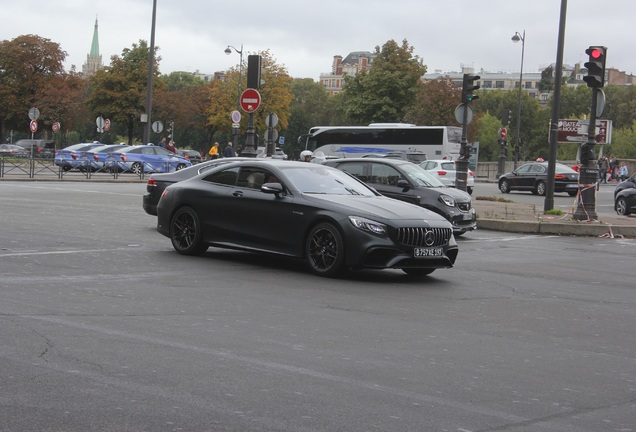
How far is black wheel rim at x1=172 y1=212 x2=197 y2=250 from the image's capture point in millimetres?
13555

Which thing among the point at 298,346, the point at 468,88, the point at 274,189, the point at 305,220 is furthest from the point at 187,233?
the point at 468,88

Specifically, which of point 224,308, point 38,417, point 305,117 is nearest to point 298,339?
point 224,308

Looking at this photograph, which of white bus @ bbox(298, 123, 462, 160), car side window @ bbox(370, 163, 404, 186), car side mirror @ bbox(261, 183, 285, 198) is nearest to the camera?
car side mirror @ bbox(261, 183, 285, 198)

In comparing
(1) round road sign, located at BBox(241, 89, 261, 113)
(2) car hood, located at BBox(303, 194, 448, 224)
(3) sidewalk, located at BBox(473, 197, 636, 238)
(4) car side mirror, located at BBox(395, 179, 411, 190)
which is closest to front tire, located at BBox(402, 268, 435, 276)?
(2) car hood, located at BBox(303, 194, 448, 224)

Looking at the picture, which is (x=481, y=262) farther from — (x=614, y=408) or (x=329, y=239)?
(x=614, y=408)

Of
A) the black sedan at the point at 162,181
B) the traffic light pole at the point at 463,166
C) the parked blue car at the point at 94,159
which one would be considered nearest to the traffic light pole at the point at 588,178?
the traffic light pole at the point at 463,166

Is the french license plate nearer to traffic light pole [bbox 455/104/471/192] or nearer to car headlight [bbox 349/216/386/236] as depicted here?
car headlight [bbox 349/216/386/236]

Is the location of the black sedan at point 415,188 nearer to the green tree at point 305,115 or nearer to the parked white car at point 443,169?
the parked white car at point 443,169

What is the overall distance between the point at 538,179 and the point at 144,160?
18.9 meters

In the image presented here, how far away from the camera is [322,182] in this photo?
12883 millimetres

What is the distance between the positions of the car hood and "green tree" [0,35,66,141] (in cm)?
7394

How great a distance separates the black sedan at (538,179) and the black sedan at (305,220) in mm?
32648

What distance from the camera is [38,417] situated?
16.7 ft

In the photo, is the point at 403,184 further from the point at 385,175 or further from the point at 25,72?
the point at 25,72
